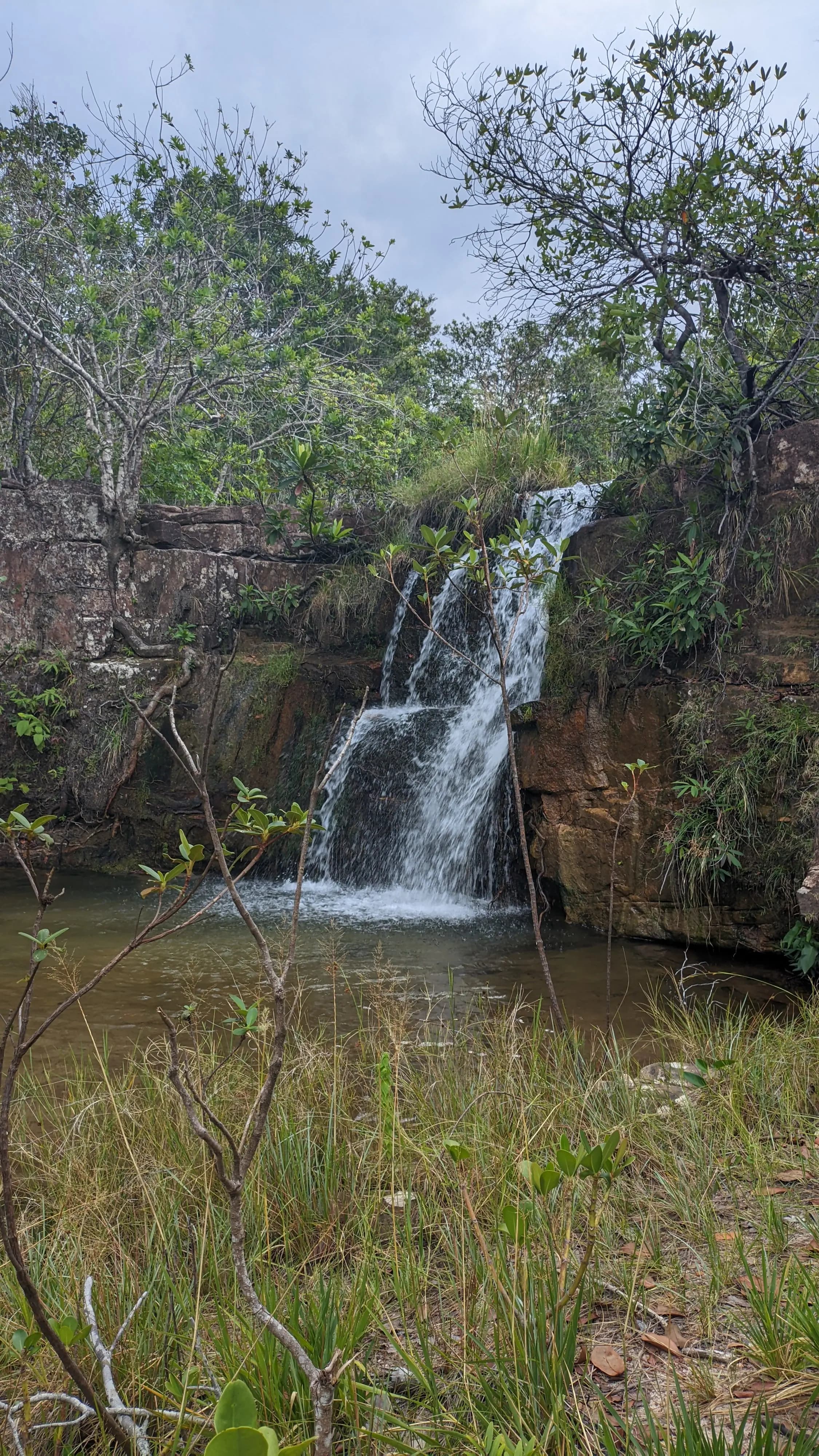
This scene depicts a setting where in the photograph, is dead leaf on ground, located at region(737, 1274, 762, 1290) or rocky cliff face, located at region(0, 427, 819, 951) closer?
dead leaf on ground, located at region(737, 1274, 762, 1290)

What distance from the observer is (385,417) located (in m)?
12.1

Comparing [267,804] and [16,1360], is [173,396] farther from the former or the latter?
[16,1360]

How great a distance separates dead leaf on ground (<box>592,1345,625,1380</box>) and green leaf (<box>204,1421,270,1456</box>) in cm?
105

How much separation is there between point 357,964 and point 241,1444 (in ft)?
16.5

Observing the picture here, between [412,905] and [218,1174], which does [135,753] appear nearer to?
[412,905]

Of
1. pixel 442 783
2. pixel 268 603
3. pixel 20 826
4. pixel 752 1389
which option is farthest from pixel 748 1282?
pixel 268 603

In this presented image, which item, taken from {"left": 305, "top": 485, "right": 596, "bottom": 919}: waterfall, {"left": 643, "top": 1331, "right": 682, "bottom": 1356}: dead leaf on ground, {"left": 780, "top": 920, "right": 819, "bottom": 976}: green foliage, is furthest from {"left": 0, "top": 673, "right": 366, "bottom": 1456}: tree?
{"left": 305, "top": 485, "right": 596, "bottom": 919}: waterfall

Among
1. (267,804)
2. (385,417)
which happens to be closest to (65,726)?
(267,804)

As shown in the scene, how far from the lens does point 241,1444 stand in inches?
31.7

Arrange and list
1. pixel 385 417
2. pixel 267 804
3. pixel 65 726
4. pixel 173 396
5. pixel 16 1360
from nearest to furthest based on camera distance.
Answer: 1. pixel 16 1360
2. pixel 267 804
3. pixel 65 726
4. pixel 173 396
5. pixel 385 417

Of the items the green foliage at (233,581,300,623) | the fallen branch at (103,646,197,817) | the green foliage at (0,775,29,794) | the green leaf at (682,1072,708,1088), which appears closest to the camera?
the green leaf at (682,1072,708,1088)

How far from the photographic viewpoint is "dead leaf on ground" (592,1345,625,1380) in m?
1.60

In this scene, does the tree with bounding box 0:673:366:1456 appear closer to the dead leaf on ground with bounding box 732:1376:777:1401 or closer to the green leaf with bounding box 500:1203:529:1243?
the green leaf with bounding box 500:1203:529:1243

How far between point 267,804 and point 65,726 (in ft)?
8.89
